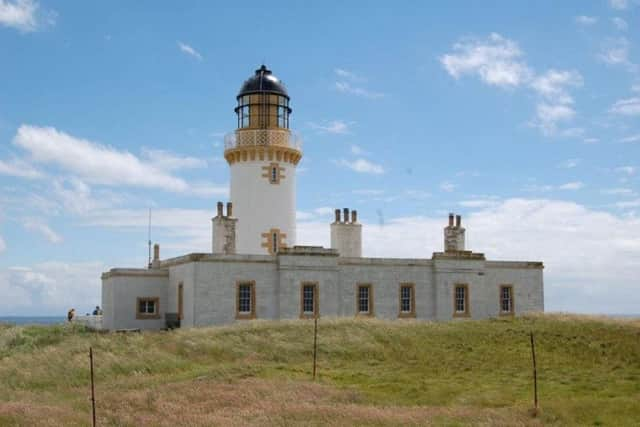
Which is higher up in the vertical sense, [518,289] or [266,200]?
[266,200]

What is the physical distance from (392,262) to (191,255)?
29.5 ft

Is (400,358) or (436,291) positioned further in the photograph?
(436,291)

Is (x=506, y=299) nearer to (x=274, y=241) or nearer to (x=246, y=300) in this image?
(x=274, y=241)

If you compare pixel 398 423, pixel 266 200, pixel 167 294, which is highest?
pixel 266 200

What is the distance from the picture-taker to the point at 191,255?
31.5m

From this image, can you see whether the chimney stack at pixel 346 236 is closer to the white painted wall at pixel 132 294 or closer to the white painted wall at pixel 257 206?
the white painted wall at pixel 257 206

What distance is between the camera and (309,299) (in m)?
32.8

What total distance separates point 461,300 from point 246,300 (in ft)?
33.9

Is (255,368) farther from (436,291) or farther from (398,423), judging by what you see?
(436,291)

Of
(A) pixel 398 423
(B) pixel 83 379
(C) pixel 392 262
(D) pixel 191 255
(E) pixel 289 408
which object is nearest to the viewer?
(A) pixel 398 423

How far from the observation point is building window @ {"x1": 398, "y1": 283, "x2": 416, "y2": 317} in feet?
113

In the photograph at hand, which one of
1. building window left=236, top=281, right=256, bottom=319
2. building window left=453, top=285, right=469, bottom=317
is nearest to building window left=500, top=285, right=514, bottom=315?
building window left=453, top=285, right=469, bottom=317

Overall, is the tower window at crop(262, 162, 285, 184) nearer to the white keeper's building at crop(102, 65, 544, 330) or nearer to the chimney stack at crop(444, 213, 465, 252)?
the white keeper's building at crop(102, 65, 544, 330)

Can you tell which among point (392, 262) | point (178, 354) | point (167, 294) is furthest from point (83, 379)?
point (392, 262)
